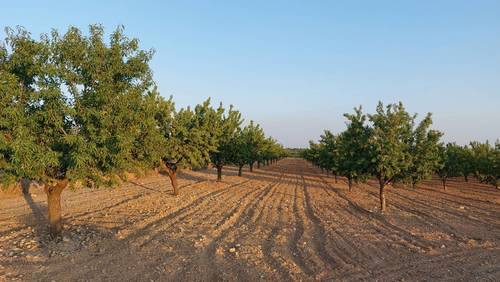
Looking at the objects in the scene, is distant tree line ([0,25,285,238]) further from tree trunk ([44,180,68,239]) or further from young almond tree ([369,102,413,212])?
young almond tree ([369,102,413,212])

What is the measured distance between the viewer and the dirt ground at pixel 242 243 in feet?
40.7

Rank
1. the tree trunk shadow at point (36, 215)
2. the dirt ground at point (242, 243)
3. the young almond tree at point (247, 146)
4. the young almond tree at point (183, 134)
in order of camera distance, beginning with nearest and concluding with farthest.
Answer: the dirt ground at point (242, 243)
the tree trunk shadow at point (36, 215)
the young almond tree at point (183, 134)
the young almond tree at point (247, 146)

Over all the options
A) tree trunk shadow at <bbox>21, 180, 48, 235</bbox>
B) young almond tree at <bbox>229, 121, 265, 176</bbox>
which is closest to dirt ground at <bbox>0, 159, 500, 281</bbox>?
tree trunk shadow at <bbox>21, 180, 48, 235</bbox>

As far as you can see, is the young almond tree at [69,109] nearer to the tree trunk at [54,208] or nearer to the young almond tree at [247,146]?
the tree trunk at [54,208]

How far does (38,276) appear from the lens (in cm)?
1188

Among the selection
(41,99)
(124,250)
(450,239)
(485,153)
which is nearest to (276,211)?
(450,239)

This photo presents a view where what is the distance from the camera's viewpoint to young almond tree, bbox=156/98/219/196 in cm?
2814

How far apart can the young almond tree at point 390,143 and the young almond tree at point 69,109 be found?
1587cm

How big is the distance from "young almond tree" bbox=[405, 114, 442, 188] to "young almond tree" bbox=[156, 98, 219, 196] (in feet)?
49.1

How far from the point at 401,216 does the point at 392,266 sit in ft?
40.8

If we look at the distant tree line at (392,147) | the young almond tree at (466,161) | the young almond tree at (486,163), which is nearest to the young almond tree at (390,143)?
the distant tree line at (392,147)

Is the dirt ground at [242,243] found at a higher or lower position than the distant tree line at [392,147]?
lower

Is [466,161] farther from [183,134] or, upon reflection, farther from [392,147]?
[183,134]

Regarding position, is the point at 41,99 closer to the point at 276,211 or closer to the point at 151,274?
the point at 151,274
